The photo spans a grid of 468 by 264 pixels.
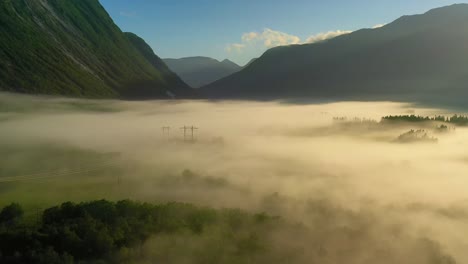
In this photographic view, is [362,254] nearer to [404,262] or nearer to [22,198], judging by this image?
[404,262]

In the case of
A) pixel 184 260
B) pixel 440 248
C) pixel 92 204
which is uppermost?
pixel 92 204

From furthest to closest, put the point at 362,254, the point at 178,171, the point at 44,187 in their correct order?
the point at 178,171
the point at 44,187
the point at 362,254

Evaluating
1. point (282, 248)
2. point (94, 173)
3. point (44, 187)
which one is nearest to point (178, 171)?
point (94, 173)

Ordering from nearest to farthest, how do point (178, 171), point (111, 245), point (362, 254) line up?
point (111, 245) → point (362, 254) → point (178, 171)

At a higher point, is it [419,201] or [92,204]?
[92,204]

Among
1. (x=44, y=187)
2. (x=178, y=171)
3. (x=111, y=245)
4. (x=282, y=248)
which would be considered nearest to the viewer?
(x=111, y=245)

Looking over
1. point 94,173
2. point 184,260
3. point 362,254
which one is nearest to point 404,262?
point 362,254

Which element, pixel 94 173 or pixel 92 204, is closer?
pixel 92 204

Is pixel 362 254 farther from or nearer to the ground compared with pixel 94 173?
nearer to the ground

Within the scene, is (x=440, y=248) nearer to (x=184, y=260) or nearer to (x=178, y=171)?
(x=184, y=260)
